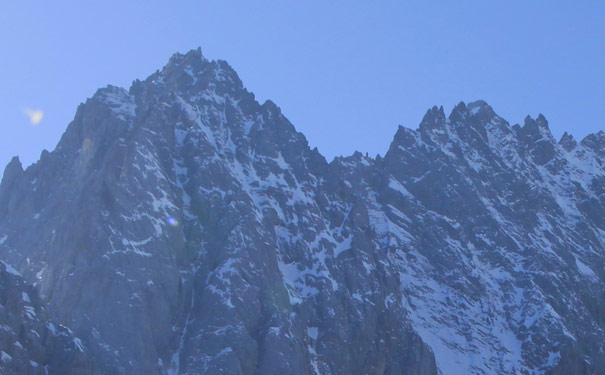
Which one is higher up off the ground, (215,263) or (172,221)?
(172,221)

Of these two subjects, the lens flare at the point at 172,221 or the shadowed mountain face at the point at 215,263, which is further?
the lens flare at the point at 172,221

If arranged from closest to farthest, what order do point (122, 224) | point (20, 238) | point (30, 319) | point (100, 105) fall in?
point (30, 319) < point (122, 224) < point (20, 238) < point (100, 105)

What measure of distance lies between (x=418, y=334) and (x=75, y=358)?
66601 mm

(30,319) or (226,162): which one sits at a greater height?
(226,162)

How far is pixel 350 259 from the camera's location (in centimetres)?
17875

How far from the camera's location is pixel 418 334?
180625 millimetres

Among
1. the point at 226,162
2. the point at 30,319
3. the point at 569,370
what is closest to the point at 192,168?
the point at 226,162

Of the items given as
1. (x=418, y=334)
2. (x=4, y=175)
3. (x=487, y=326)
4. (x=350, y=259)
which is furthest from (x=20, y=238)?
(x=487, y=326)

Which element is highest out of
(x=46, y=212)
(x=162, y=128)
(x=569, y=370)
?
(x=162, y=128)

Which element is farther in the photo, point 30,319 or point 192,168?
point 192,168

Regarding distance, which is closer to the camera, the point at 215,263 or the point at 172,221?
the point at 172,221

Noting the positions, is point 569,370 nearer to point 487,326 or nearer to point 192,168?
point 487,326

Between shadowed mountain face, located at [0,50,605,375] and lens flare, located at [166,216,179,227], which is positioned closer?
shadowed mountain face, located at [0,50,605,375]

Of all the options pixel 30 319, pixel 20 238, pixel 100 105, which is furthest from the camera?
pixel 100 105
